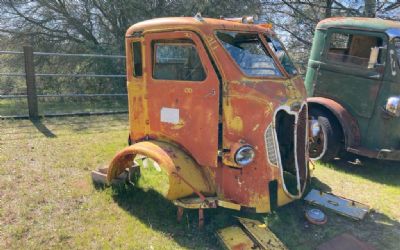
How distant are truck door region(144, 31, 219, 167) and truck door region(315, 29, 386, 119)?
9.91 feet

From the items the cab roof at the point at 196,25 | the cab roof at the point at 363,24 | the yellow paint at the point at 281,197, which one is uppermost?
the cab roof at the point at 363,24

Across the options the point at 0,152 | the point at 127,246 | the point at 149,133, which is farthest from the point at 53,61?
the point at 127,246

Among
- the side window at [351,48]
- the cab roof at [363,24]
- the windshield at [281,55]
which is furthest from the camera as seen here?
the side window at [351,48]

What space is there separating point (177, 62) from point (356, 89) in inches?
127

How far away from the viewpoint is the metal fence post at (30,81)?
300 inches

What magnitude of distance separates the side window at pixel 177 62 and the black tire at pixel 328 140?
2.88 metres

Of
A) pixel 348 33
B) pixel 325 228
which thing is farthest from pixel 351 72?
pixel 325 228

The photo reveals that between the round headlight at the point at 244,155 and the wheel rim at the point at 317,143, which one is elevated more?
the round headlight at the point at 244,155

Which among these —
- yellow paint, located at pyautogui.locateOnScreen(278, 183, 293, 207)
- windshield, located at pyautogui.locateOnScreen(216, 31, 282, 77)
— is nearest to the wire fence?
windshield, located at pyautogui.locateOnScreen(216, 31, 282, 77)

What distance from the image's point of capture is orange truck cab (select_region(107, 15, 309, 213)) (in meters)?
3.57

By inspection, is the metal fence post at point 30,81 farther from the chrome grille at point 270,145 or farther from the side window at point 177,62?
the chrome grille at point 270,145

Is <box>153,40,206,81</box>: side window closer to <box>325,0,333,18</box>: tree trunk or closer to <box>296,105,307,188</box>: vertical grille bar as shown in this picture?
<box>296,105,307,188</box>: vertical grille bar

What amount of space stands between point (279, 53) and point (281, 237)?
6.60 feet

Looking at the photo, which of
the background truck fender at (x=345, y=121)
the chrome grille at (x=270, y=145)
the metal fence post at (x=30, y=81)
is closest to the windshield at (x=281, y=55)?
the chrome grille at (x=270, y=145)
